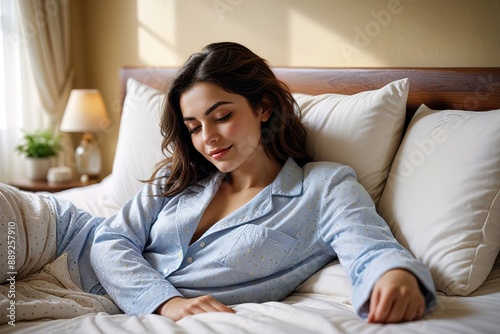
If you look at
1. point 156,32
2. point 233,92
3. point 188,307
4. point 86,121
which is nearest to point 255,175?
point 233,92

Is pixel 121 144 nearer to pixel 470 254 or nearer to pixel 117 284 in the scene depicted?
pixel 117 284

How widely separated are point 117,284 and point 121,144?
99cm

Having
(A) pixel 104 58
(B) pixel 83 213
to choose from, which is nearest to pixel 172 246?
(B) pixel 83 213

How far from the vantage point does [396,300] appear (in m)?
1.19

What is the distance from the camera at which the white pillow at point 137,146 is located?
225 cm

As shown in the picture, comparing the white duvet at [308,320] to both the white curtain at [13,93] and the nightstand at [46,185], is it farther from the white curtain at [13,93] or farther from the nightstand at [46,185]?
the white curtain at [13,93]

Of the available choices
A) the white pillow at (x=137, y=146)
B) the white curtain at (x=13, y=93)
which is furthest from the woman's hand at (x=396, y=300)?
the white curtain at (x=13, y=93)

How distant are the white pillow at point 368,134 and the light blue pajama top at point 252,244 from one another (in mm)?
121

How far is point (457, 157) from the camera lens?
1.50 meters

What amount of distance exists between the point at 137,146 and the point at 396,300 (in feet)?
4.53

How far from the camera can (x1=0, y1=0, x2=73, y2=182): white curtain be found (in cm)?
336

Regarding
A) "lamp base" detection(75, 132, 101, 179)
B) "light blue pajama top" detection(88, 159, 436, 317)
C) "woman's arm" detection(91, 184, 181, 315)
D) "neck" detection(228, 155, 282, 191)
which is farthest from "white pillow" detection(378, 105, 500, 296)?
"lamp base" detection(75, 132, 101, 179)

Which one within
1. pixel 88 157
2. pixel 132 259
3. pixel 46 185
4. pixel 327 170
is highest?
pixel 327 170

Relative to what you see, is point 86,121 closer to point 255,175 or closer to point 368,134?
point 255,175
